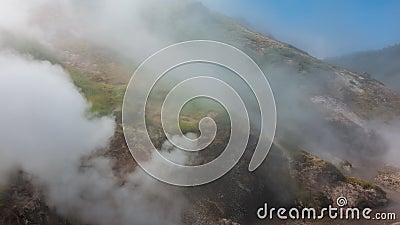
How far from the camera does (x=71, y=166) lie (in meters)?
34.8

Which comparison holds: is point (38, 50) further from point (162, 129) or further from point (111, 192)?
point (111, 192)

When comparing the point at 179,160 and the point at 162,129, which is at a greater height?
the point at 162,129

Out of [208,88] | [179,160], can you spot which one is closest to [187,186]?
[179,160]

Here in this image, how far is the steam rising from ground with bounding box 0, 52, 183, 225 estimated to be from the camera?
3341cm

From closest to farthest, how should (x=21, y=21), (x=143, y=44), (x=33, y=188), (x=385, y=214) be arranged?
(x=33, y=188) → (x=385, y=214) → (x=21, y=21) → (x=143, y=44)

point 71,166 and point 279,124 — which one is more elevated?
point 279,124

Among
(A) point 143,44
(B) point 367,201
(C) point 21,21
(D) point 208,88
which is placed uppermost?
(A) point 143,44

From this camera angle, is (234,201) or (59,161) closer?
(59,161)

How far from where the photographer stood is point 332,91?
98938 mm

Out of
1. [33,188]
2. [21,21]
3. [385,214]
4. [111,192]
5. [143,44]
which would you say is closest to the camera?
[33,188]

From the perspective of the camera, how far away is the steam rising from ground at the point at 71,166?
33.4 m

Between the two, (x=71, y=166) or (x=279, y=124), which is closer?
(x=71, y=166)

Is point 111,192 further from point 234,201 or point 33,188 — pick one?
point 234,201

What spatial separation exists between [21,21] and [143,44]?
89.8 ft
